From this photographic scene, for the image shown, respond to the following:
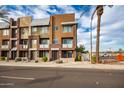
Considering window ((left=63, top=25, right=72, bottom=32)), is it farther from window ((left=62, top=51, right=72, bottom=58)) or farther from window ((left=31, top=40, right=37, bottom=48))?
window ((left=31, top=40, right=37, bottom=48))

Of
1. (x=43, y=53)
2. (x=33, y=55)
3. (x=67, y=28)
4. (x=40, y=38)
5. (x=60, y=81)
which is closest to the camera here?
(x=60, y=81)

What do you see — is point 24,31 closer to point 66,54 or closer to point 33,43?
point 33,43

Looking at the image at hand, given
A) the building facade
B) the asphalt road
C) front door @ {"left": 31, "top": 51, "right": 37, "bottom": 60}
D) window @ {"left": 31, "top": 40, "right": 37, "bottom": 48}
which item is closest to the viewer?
the asphalt road

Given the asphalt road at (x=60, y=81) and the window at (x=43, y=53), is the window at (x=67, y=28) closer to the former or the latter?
the window at (x=43, y=53)

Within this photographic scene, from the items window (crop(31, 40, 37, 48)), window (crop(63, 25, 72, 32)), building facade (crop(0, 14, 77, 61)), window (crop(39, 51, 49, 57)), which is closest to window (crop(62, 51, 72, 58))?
building facade (crop(0, 14, 77, 61))

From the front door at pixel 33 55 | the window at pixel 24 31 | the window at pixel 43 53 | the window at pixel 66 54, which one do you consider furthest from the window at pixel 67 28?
the window at pixel 24 31

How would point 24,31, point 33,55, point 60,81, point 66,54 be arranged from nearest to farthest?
point 60,81, point 66,54, point 33,55, point 24,31

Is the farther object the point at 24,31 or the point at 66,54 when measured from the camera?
the point at 24,31

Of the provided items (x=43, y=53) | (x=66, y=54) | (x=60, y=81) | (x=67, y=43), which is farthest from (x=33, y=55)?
(x=60, y=81)

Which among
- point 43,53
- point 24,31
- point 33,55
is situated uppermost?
point 24,31

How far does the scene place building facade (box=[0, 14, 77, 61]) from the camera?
33906 millimetres

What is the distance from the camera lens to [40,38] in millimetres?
35969

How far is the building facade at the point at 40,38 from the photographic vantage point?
33906mm

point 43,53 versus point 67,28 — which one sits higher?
point 67,28
